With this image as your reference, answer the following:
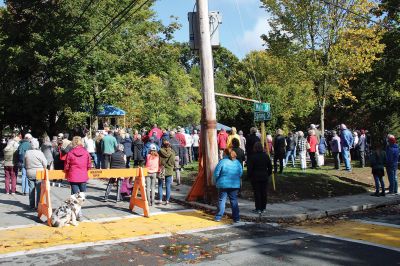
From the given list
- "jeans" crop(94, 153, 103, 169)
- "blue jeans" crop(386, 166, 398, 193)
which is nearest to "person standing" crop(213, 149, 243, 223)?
"blue jeans" crop(386, 166, 398, 193)

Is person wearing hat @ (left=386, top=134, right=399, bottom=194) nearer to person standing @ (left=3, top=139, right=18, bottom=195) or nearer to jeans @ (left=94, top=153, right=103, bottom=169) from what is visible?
jeans @ (left=94, top=153, right=103, bottom=169)

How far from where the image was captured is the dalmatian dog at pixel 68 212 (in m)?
9.20

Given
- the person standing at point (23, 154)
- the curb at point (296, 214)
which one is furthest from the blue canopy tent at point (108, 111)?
the curb at point (296, 214)

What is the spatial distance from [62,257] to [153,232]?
225cm

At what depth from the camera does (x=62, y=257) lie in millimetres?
7020

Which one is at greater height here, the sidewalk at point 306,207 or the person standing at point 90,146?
the person standing at point 90,146

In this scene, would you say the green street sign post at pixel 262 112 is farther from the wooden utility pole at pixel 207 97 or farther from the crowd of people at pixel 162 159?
the wooden utility pole at pixel 207 97

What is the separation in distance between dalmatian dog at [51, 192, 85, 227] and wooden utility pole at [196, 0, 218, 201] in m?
3.70

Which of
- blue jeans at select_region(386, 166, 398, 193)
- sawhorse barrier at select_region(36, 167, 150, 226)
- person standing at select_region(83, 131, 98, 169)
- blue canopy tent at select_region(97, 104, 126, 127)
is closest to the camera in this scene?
sawhorse barrier at select_region(36, 167, 150, 226)

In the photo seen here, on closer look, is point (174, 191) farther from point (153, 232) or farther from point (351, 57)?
point (351, 57)

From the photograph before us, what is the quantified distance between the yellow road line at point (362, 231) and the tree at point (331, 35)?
14.0 metres

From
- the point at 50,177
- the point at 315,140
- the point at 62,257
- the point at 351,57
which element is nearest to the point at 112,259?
the point at 62,257

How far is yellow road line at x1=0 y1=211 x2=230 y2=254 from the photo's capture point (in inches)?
312

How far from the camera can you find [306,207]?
11.6 metres
